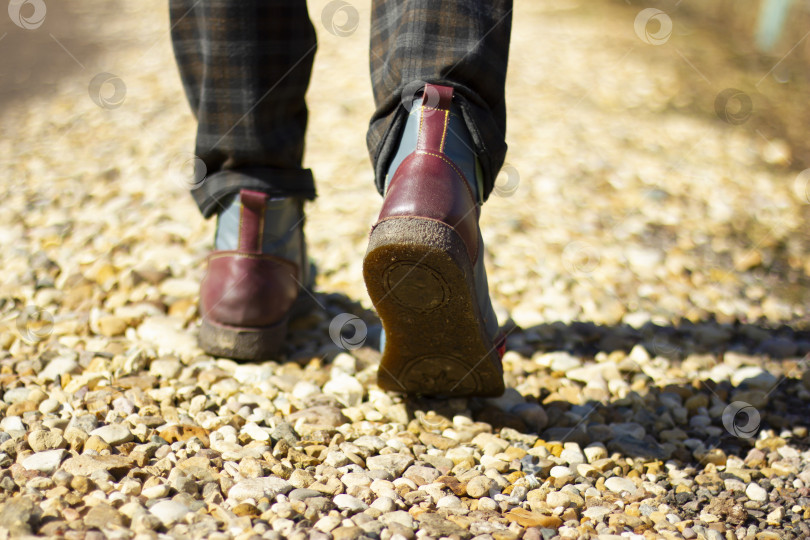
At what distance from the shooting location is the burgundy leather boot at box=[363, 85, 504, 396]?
106 centimetres

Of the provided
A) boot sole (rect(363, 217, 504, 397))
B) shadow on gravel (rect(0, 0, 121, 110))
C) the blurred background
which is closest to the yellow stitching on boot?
boot sole (rect(363, 217, 504, 397))

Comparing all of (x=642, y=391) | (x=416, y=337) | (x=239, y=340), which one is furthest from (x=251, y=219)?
(x=642, y=391)

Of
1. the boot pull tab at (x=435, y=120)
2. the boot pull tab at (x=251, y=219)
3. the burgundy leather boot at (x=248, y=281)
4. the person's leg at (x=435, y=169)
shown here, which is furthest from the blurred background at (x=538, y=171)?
the boot pull tab at (x=435, y=120)

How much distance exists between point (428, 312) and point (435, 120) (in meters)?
0.31

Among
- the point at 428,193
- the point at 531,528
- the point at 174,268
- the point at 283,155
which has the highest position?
the point at 428,193

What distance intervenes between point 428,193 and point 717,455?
0.76 metres

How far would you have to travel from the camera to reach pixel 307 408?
142 cm

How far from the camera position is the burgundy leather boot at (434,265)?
1.06 m

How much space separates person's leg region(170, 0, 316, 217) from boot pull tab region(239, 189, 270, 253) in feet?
0.07

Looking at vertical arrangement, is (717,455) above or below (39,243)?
above

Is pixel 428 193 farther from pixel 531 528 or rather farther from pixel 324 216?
pixel 324 216

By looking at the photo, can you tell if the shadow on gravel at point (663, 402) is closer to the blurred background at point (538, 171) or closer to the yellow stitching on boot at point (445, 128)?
the blurred background at point (538, 171)

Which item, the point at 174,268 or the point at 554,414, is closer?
the point at 554,414

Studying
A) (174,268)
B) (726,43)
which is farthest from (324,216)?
(726,43)
